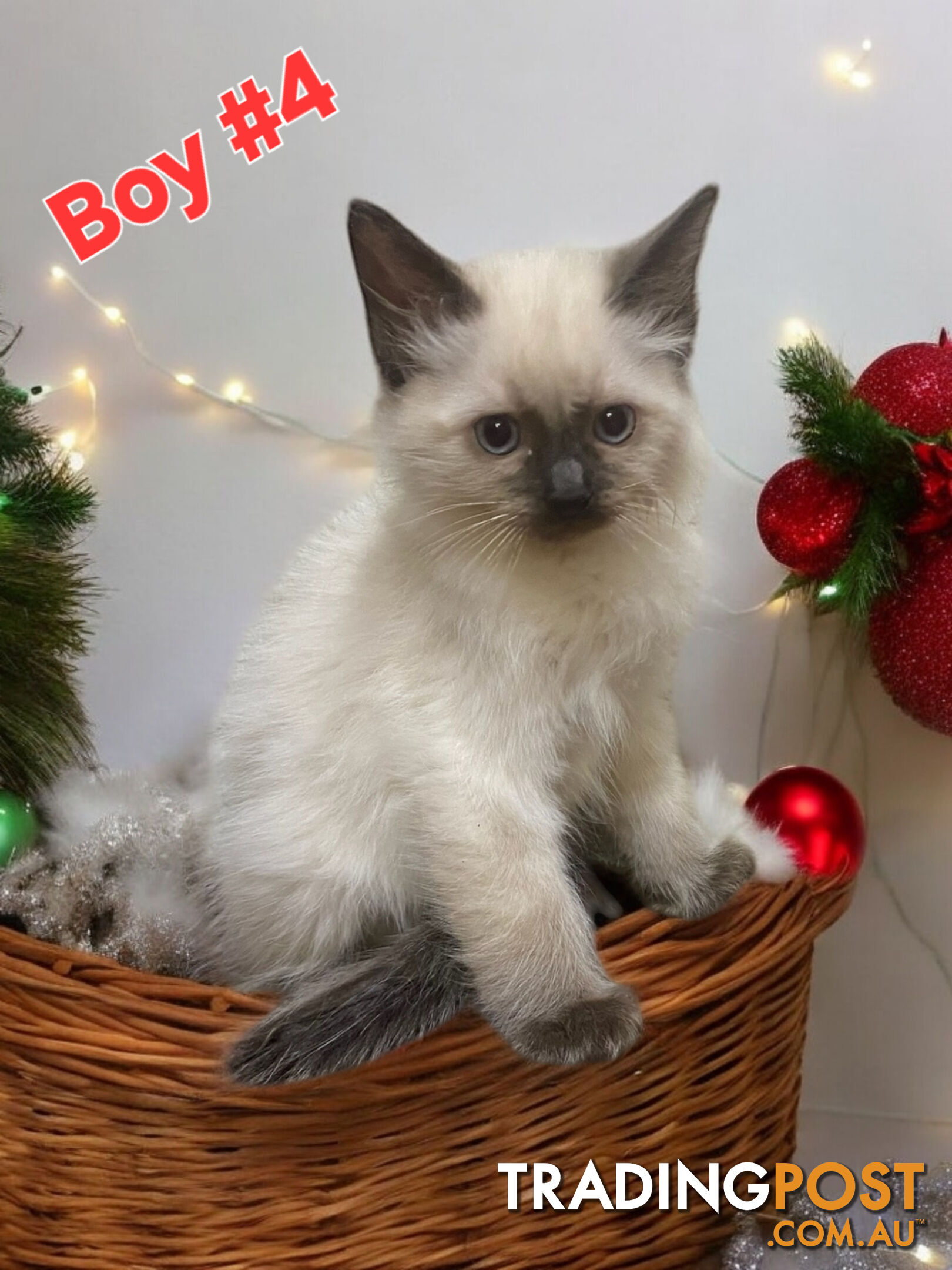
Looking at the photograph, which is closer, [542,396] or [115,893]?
[542,396]

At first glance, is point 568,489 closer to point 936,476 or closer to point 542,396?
point 542,396

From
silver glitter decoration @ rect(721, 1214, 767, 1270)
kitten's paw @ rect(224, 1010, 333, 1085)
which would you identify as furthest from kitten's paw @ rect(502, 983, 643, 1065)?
silver glitter decoration @ rect(721, 1214, 767, 1270)

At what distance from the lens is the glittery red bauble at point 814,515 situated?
1013mm

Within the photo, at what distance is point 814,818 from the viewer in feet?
3.37

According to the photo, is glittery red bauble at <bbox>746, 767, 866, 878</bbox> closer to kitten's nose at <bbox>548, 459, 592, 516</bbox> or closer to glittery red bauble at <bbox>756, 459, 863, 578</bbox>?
glittery red bauble at <bbox>756, 459, 863, 578</bbox>

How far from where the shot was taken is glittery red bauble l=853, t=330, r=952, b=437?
99 cm

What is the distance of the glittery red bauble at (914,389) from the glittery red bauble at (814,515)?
0.24ft

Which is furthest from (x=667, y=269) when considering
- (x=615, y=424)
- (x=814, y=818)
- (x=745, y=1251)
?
(x=745, y=1251)

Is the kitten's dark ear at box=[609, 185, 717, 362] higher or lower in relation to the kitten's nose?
higher

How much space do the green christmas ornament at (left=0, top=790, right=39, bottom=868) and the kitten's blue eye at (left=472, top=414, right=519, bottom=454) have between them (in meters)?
0.54

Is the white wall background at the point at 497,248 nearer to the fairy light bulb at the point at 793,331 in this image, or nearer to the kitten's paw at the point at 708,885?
the fairy light bulb at the point at 793,331

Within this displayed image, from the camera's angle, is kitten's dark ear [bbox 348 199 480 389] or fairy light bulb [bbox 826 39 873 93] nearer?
kitten's dark ear [bbox 348 199 480 389]

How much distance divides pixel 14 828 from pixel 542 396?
60cm

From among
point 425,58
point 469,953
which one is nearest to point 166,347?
point 425,58
